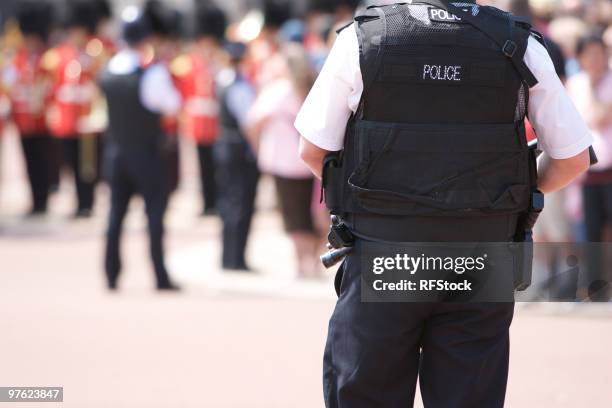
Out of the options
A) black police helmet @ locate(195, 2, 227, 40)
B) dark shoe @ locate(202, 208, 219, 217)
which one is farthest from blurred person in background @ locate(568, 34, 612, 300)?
black police helmet @ locate(195, 2, 227, 40)

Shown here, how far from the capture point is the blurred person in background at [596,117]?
823cm

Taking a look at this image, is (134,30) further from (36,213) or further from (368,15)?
(368,15)

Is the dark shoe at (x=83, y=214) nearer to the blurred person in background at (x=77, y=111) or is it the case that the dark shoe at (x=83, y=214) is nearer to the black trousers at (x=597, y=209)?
the blurred person in background at (x=77, y=111)

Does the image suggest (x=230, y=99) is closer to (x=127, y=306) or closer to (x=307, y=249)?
(x=307, y=249)

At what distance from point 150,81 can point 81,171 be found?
15.8 ft

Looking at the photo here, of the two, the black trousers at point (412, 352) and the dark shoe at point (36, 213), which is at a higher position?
the black trousers at point (412, 352)

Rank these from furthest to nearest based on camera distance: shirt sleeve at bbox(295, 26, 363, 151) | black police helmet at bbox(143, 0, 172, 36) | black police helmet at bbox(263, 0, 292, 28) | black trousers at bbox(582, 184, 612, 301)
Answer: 1. black police helmet at bbox(263, 0, 292, 28)
2. black police helmet at bbox(143, 0, 172, 36)
3. black trousers at bbox(582, 184, 612, 301)
4. shirt sleeve at bbox(295, 26, 363, 151)

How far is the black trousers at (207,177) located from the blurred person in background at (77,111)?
120 cm

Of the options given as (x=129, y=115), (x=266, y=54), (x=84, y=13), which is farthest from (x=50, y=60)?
(x=129, y=115)

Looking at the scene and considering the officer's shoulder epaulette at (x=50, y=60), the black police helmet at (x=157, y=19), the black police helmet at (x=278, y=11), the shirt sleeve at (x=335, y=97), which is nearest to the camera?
the shirt sleeve at (x=335, y=97)

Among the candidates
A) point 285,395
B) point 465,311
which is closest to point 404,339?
point 465,311

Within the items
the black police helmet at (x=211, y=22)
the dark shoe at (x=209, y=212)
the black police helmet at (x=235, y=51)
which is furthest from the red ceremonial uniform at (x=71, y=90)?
the black police helmet at (x=235, y=51)

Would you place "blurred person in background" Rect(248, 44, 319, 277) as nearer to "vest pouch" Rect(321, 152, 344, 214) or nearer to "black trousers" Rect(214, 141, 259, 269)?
"black trousers" Rect(214, 141, 259, 269)

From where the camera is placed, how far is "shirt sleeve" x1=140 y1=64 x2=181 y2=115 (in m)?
9.16
